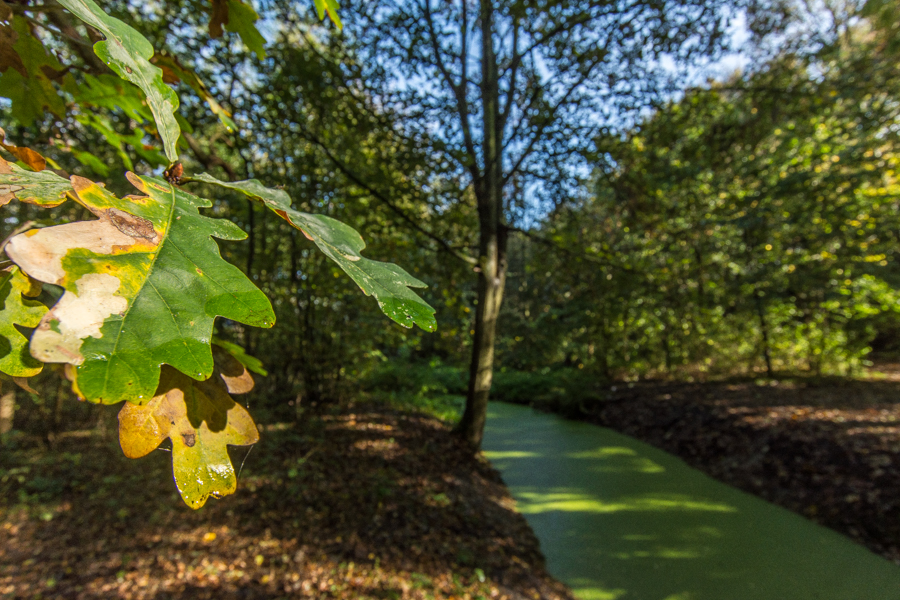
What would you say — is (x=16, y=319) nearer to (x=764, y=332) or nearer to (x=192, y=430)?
(x=192, y=430)

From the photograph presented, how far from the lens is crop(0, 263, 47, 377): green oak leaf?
383 mm

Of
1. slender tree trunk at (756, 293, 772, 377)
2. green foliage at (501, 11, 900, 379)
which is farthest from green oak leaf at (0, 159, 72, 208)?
slender tree trunk at (756, 293, 772, 377)

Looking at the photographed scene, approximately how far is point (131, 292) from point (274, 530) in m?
2.98

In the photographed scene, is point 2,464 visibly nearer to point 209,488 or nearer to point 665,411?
point 209,488

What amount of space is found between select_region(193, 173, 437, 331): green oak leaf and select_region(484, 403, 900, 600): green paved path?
3205mm

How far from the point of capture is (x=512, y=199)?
4617 millimetres

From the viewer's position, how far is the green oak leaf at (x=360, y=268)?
45 cm

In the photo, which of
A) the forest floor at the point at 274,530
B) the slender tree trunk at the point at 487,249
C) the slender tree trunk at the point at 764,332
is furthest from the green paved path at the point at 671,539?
the slender tree trunk at the point at 764,332

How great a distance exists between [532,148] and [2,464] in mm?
5499

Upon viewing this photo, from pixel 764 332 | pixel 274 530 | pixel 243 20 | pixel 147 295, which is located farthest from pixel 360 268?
pixel 764 332

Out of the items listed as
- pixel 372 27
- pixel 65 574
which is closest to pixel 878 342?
pixel 372 27

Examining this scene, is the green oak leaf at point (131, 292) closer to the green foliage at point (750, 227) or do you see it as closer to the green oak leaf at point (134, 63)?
the green oak leaf at point (134, 63)

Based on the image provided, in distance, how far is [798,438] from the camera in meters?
4.33

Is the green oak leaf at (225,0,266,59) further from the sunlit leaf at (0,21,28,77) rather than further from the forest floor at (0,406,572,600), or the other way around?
the forest floor at (0,406,572,600)
